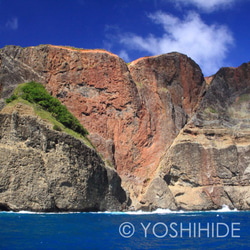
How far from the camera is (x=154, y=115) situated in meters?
61.1

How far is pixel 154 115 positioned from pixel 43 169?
94.7 ft

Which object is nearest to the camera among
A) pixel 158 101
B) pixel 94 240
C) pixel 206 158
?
pixel 94 240

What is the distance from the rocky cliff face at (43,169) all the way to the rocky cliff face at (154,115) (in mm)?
12828

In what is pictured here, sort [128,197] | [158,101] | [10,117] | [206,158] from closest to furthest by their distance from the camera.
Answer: [10,117] < [128,197] < [206,158] < [158,101]

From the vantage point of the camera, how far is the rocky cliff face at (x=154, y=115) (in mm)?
52438

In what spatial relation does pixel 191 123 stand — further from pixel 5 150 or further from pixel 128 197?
pixel 5 150

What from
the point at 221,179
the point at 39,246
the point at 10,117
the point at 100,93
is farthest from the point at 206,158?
the point at 39,246

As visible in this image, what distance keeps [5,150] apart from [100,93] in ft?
85.3

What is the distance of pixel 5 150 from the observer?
3594 centimetres

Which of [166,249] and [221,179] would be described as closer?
[166,249]
